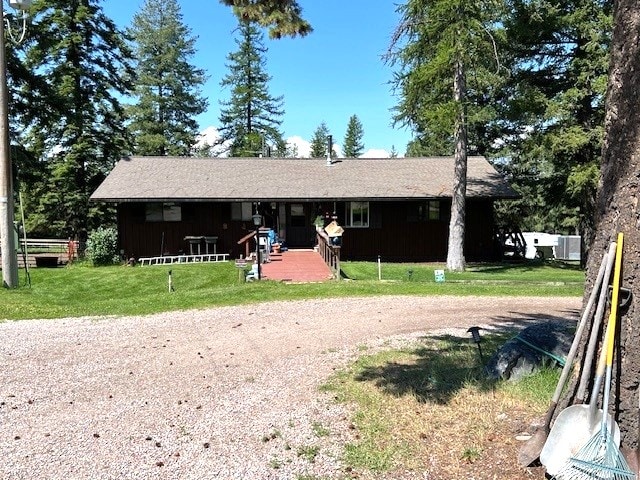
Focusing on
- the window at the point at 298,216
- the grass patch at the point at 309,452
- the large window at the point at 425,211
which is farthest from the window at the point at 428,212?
the grass patch at the point at 309,452

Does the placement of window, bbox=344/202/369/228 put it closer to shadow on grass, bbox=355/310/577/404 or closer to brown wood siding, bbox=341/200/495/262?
brown wood siding, bbox=341/200/495/262

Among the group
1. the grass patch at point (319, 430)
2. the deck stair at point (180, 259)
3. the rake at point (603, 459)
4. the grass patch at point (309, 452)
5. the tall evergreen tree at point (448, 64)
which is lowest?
the grass patch at point (309, 452)

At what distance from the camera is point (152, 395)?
520 centimetres

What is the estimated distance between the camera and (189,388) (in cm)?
539

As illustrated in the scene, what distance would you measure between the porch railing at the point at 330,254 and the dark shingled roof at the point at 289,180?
3.39m

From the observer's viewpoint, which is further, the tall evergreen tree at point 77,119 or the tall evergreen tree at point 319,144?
the tall evergreen tree at point 319,144

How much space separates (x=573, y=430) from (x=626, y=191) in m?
1.65

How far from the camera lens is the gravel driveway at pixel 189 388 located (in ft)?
12.3

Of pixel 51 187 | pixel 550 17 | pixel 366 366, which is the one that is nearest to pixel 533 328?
pixel 366 366

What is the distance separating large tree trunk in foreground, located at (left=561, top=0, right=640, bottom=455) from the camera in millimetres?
3363

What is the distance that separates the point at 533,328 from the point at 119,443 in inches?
177

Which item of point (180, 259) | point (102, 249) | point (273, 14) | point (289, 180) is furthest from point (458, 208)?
point (102, 249)

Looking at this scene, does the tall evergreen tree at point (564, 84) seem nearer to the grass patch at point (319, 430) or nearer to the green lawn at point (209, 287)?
the green lawn at point (209, 287)

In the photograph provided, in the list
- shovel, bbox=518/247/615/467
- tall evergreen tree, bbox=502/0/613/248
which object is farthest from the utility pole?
tall evergreen tree, bbox=502/0/613/248
